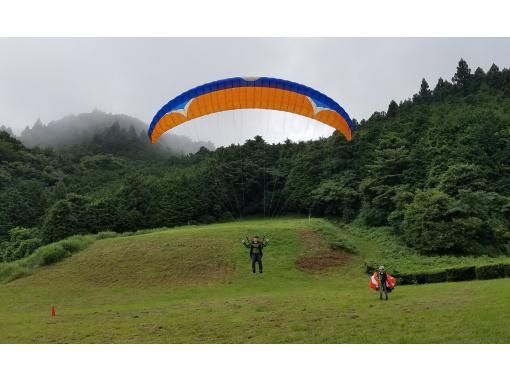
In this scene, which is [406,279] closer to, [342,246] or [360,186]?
[342,246]

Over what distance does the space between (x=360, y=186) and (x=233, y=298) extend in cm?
3254

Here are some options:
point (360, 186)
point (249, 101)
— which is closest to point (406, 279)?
point (249, 101)

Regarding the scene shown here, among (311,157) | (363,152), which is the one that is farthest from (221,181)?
(363,152)

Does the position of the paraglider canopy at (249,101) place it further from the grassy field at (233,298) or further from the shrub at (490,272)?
the shrub at (490,272)

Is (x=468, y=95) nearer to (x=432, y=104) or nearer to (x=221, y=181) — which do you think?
(x=432, y=104)

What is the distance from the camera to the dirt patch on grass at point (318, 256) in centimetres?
3378

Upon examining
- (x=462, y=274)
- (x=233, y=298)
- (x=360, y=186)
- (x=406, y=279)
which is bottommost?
(x=233, y=298)

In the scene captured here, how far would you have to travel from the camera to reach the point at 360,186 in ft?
169

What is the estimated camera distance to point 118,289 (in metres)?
29.3

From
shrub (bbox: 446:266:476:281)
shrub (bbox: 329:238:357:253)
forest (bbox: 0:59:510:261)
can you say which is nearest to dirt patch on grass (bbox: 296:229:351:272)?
shrub (bbox: 329:238:357:253)

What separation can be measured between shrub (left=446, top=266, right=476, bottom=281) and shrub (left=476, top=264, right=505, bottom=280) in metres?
0.38

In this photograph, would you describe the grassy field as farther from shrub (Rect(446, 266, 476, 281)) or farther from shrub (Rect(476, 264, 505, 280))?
shrub (Rect(476, 264, 505, 280))

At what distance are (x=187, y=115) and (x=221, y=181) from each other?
3959 centimetres

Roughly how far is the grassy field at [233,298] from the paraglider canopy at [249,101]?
27.3 ft
